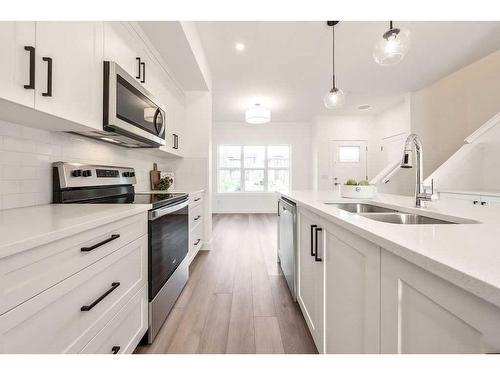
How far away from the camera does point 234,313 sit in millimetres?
1721

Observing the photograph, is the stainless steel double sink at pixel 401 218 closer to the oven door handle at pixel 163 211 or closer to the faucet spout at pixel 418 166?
the faucet spout at pixel 418 166

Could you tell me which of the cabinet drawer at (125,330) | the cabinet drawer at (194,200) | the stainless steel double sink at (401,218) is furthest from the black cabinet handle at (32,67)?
the cabinet drawer at (194,200)

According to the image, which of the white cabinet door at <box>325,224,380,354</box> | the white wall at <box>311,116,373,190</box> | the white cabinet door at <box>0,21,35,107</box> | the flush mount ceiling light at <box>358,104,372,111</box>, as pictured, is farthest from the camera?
the white wall at <box>311,116,373,190</box>

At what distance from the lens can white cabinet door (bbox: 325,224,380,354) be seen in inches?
27.2

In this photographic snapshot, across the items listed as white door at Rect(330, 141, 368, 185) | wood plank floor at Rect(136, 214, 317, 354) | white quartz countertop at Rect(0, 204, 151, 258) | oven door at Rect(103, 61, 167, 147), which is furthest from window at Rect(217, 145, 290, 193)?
white quartz countertop at Rect(0, 204, 151, 258)

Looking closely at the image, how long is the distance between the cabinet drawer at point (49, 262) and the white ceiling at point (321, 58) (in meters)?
2.44

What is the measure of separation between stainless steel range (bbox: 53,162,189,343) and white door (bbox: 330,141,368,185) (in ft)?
16.4

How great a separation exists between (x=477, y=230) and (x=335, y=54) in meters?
3.06

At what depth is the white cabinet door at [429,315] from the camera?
14.6 inches

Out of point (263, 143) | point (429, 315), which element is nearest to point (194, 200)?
point (429, 315)

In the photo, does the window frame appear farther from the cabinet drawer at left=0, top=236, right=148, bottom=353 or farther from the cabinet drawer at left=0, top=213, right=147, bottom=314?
the cabinet drawer at left=0, top=213, right=147, bottom=314

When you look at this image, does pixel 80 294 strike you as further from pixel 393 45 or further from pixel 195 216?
pixel 393 45

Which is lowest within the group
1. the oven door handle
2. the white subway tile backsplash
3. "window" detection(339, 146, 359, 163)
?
the oven door handle

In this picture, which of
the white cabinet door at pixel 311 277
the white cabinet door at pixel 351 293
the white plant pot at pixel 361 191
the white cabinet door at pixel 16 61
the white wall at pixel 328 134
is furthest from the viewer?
the white wall at pixel 328 134
